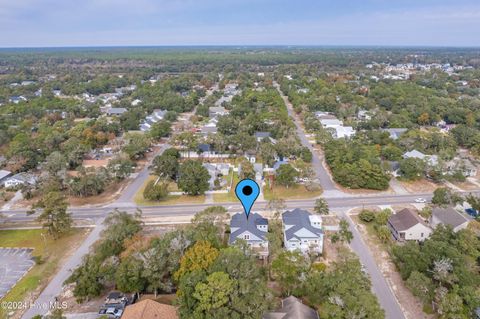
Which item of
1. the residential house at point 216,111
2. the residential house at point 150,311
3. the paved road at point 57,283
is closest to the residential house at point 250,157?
the paved road at point 57,283

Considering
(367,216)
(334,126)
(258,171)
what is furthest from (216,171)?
(334,126)

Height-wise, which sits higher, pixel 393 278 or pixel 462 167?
pixel 462 167

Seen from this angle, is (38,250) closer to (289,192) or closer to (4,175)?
(4,175)

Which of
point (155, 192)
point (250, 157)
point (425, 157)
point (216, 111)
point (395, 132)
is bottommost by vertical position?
point (155, 192)

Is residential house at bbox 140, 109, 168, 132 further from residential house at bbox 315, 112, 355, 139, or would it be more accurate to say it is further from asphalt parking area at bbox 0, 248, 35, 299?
asphalt parking area at bbox 0, 248, 35, 299

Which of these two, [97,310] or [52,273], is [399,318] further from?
[52,273]

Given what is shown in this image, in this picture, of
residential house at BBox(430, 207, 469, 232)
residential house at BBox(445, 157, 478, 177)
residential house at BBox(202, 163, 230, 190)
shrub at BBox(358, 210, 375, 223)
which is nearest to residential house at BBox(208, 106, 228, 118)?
residential house at BBox(202, 163, 230, 190)
